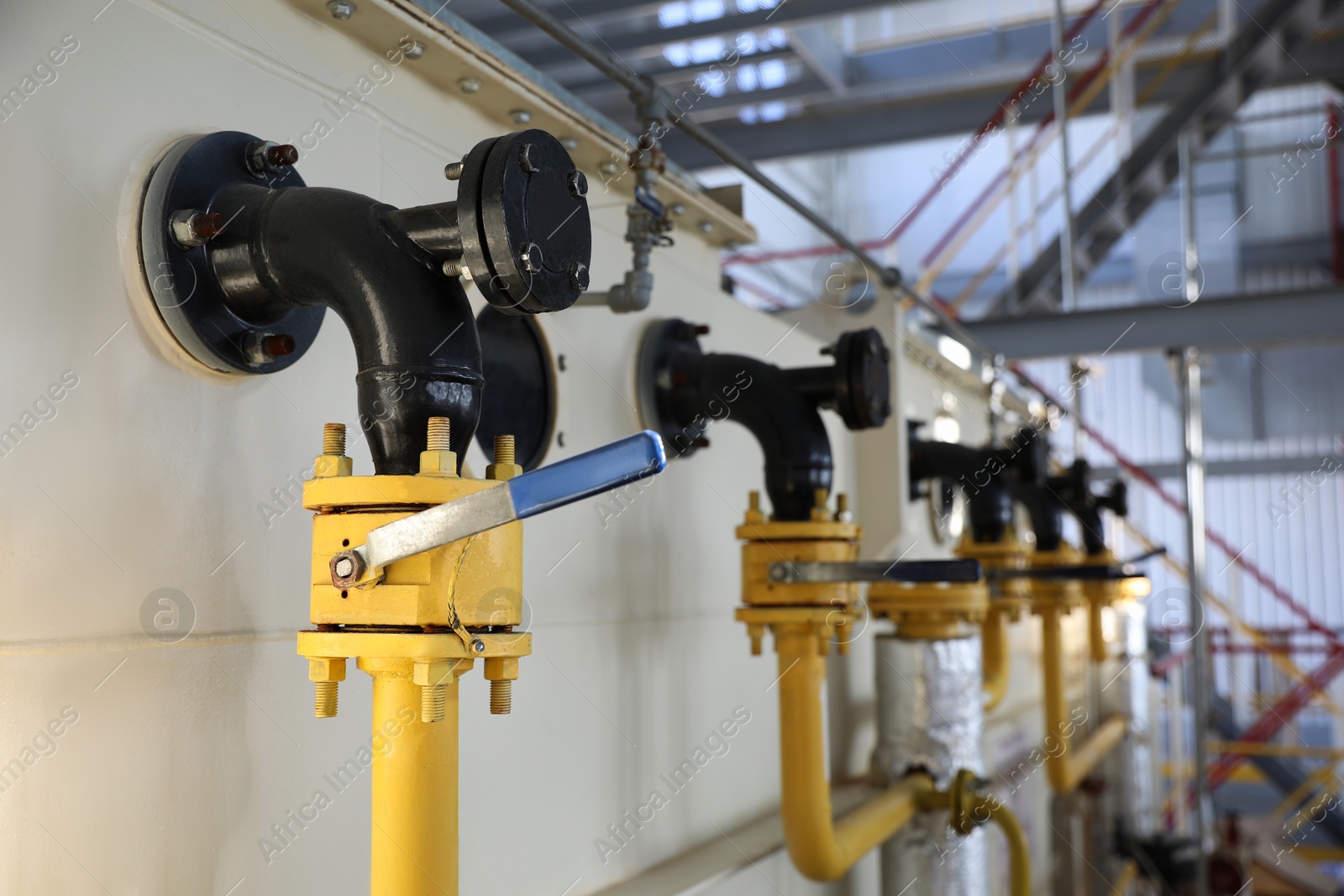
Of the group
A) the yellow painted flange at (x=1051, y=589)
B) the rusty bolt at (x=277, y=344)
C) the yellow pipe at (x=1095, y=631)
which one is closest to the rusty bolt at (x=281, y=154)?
the rusty bolt at (x=277, y=344)

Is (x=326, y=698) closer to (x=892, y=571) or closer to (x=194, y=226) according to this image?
(x=194, y=226)

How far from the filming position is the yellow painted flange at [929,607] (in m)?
1.71

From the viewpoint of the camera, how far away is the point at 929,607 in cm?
171

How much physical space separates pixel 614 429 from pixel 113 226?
65cm

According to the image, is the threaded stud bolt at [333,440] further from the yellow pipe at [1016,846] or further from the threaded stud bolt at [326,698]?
the yellow pipe at [1016,846]

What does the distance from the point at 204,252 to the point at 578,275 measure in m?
0.26

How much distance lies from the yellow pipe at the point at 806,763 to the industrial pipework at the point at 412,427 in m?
0.68

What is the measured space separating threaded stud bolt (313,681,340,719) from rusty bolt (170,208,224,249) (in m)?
0.30

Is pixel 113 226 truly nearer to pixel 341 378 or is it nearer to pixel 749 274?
pixel 341 378

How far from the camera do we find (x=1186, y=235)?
2.66m

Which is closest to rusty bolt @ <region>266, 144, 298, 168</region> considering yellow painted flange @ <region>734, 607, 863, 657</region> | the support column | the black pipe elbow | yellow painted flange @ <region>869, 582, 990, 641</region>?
the black pipe elbow

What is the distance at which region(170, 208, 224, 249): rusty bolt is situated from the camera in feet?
2.38

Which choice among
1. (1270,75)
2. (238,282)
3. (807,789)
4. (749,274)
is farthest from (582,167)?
(749,274)

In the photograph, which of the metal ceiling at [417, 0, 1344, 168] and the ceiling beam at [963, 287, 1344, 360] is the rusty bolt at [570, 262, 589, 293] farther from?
the metal ceiling at [417, 0, 1344, 168]
